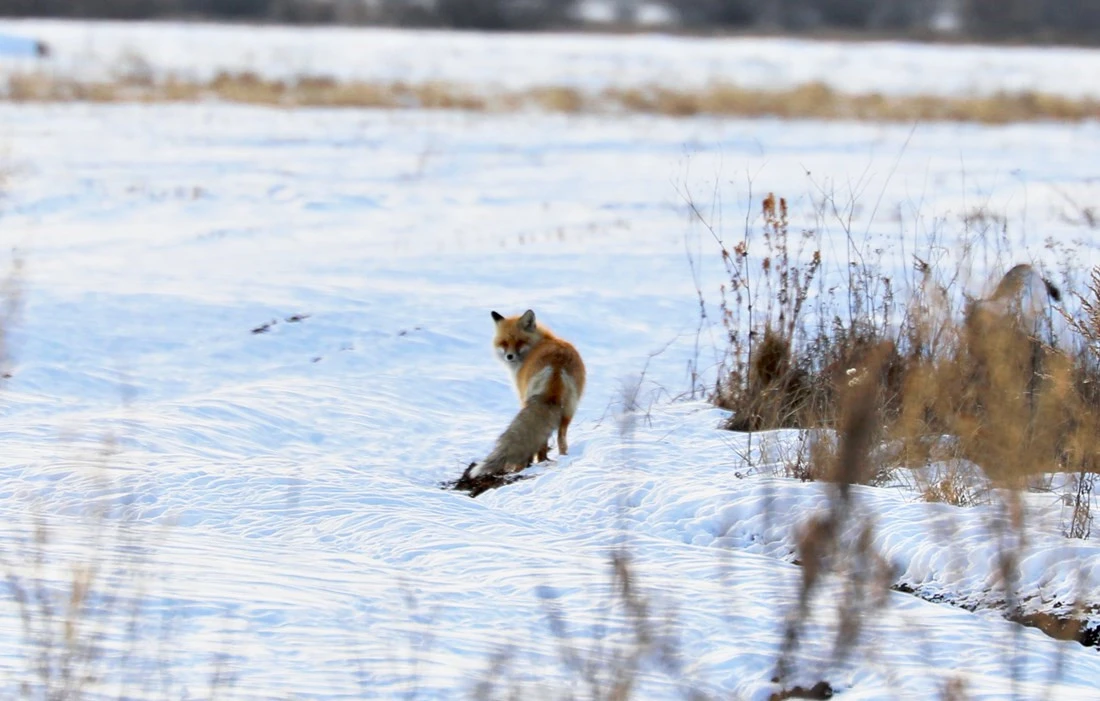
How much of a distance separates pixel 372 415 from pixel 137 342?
2463mm

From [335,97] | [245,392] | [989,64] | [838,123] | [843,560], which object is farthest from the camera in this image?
[989,64]

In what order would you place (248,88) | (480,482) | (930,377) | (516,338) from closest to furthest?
(930,377) → (480,482) → (516,338) → (248,88)

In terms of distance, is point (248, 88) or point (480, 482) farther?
point (248, 88)

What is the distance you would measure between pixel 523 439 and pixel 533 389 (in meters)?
0.49

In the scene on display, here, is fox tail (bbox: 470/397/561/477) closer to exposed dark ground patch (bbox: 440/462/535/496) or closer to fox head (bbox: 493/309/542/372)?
exposed dark ground patch (bbox: 440/462/535/496)

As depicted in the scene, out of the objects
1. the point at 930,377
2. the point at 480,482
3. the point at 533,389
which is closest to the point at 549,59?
the point at 533,389

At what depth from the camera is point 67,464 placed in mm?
5418

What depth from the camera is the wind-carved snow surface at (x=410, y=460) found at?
3539 millimetres

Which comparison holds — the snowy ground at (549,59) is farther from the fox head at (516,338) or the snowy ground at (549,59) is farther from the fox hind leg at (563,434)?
the fox hind leg at (563,434)

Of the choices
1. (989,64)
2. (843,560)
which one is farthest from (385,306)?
(989,64)

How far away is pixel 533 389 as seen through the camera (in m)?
6.57

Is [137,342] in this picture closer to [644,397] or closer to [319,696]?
[644,397]

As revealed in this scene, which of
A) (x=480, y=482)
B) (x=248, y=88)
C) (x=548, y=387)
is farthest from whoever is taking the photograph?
(x=248, y=88)

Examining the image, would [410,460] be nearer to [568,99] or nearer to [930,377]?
[930,377]
